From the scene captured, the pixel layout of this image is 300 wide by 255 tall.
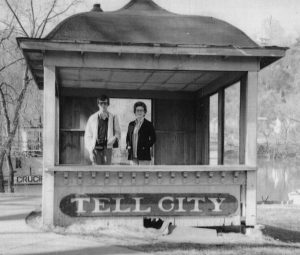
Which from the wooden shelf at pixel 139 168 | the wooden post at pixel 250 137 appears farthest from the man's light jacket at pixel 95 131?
the wooden post at pixel 250 137

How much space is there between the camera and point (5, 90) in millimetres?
32125

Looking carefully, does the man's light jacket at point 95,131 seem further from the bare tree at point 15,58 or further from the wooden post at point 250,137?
the bare tree at point 15,58

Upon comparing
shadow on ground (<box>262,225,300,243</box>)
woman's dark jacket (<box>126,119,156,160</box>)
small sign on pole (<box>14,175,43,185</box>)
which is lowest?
small sign on pole (<box>14,175,43,185</box>)

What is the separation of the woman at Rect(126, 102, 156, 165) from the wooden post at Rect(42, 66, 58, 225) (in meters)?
2.07

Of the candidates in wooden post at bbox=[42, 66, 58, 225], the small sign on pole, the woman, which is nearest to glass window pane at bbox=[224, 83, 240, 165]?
the small sign on pole

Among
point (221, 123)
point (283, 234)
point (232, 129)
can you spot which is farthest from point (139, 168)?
point (232, 129)

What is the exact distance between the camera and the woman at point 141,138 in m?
10.3

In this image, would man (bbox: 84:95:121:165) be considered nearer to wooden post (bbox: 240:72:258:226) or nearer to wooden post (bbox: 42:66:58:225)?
wooden post (bbox: 42:66:58:225)

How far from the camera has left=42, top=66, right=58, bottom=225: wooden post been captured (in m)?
8.64

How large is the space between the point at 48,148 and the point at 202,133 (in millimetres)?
5733

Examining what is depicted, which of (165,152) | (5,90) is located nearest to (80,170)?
(165,152)

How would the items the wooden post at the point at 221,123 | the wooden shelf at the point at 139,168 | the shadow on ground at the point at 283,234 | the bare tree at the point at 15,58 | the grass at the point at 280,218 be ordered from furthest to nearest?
the bare tree at the point at 15,58
the grass at the point at 280,218
the wooden post at the point at 221,123
the shadow on ground at the point at 283,234
the wooden shelf at the point at 139,168

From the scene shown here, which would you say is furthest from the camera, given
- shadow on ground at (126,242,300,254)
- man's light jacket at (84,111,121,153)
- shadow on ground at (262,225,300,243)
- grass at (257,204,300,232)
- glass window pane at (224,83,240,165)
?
glass window pane at (224,83,240,165)

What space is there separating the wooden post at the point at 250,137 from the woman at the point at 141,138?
2.06 meters
